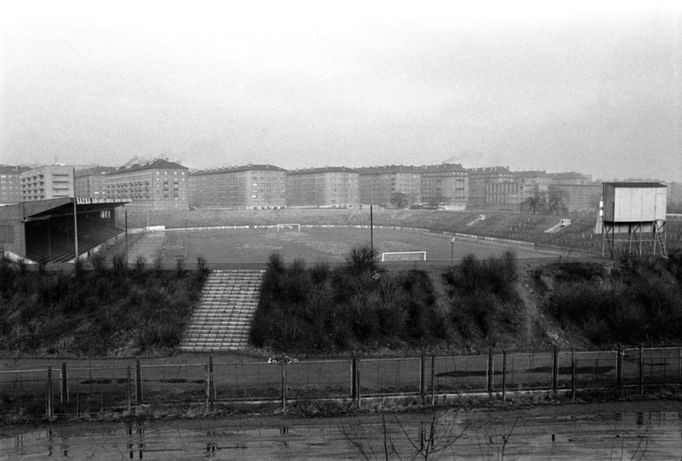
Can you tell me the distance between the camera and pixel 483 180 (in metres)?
148

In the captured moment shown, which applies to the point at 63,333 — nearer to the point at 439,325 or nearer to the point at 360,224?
the point at 439,325

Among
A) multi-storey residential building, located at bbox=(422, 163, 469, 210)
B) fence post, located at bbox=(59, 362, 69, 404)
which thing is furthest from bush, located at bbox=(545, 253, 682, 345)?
multi-storey residential building, located at bbox=(422, 163, 469, 210)

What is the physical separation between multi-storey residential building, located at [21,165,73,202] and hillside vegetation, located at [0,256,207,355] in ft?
270

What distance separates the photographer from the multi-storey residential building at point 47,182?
9625 cm

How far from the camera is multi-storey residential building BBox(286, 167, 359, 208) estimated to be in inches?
5595

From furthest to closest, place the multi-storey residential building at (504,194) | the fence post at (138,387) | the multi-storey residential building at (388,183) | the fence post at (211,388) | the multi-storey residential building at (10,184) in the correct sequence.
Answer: the multi-storey residential building at (388,183) < the multi-storey residential building at (504,194) < the multi-storey residential building at (10,184) < the fence post at (211,388) < the fence post at (138,387)

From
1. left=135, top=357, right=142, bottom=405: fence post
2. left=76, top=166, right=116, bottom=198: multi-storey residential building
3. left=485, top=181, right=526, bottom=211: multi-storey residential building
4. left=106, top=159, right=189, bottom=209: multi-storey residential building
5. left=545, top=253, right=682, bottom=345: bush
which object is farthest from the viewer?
left=485, top=181, right=526, bottom=211: multi-storey residential building

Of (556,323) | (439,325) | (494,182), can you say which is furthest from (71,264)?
(494,182)

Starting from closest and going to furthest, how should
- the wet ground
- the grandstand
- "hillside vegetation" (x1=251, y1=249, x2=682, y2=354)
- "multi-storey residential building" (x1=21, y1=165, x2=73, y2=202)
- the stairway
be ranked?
the wet ground, the stairway, "hillside vegetation" (x1=251, y1=249, x2=682, y2=354), the grandstand, "multi-storey residential building" (x1=21, y1=165, x2=73, y2=202)

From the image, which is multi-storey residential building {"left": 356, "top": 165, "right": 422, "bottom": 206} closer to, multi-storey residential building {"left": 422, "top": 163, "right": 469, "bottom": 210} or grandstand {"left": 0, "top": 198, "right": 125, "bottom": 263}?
multi-storey residential building {"left": 422, "top": 163, "right": 469, "bottom": 210}

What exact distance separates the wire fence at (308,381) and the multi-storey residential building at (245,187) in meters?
115

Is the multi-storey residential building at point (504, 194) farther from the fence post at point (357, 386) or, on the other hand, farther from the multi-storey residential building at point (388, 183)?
the fence post at point (357, 386)

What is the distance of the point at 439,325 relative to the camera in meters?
19.8

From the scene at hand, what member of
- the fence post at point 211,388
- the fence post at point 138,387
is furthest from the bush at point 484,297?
the fence post at point 138,387
